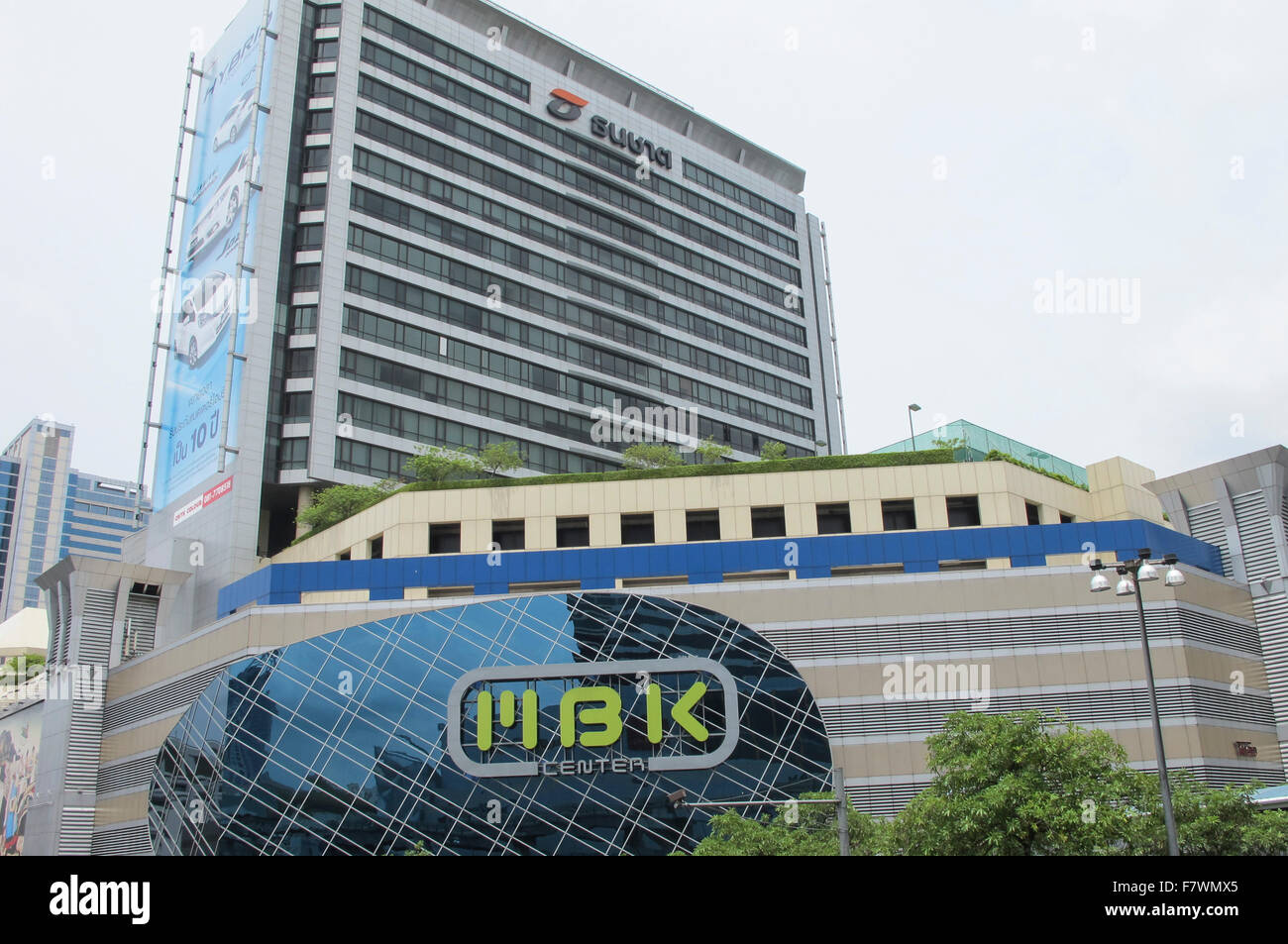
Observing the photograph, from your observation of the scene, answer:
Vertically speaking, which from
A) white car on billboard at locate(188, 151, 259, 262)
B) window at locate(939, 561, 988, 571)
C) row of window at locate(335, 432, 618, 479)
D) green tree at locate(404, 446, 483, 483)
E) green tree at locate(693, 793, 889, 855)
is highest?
white car on billboard at locate(188, 151, 259, 262)

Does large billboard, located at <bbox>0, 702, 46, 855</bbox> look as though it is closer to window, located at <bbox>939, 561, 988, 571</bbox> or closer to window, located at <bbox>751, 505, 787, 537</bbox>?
window, located at <bbox>751, 505, 787, 537</bbox>

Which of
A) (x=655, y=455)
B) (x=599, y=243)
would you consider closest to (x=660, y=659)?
(x=655, y=455)

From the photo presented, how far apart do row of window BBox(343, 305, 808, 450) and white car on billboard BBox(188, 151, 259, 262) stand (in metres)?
11.9

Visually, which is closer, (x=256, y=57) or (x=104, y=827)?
(x=104, y=827)

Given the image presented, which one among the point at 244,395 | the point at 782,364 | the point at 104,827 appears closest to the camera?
the point at 104,827

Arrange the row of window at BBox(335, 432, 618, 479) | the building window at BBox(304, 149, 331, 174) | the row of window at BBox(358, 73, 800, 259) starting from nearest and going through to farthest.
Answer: the row of window at BBox(335, 432, 618, 479)
the building window at BBox(304, 149, 331, 174)
the row of window at BBox(358, 73, 800, 259)

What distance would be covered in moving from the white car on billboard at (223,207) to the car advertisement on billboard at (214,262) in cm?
8

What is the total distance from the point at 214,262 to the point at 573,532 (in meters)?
41.1

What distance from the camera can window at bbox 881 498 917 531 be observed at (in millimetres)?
58062

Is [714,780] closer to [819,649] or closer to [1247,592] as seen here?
[819,649]

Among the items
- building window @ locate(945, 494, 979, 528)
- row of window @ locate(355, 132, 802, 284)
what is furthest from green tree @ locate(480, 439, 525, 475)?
building window @ locate(945, 494, 979, 528)

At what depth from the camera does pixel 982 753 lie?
98.7 feet

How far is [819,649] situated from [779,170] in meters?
79.3

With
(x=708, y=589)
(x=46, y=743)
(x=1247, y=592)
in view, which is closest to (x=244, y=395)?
(x=46, y=743)
